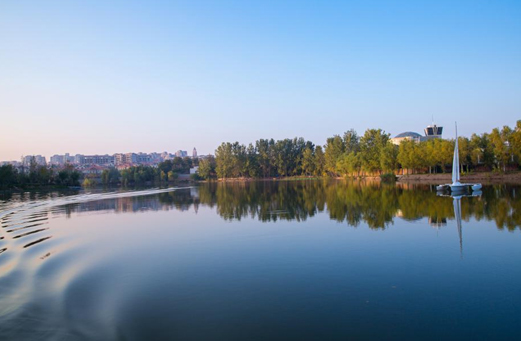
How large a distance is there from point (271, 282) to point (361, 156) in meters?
69.9

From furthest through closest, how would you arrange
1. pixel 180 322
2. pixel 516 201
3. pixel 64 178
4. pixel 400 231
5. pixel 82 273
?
pixel 64 178 → pixel 516 201 → pixel 400 231 → pixel 82 273 → pixel 180 322

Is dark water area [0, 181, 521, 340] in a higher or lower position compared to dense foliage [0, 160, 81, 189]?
lower

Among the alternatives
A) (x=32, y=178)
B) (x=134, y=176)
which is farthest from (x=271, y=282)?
(x=134, y=176)

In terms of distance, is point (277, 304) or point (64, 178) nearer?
point (277, 304)

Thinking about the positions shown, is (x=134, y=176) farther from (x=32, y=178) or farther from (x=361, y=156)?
(x=361, y=156)

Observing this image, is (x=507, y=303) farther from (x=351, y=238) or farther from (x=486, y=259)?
(x=351, y=238)

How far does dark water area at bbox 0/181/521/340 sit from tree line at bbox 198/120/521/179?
43.1m

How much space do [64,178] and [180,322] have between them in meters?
85.1

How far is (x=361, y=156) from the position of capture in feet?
251

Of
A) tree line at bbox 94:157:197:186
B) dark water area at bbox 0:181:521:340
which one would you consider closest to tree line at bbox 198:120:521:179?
tree line at bbox 94:157:197:186

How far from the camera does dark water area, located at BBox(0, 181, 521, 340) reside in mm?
6887

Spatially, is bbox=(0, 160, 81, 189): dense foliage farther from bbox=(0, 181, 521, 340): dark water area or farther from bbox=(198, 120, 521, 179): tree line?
bbox=(0, 181, 521, 340): dark water area

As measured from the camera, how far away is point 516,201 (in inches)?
981

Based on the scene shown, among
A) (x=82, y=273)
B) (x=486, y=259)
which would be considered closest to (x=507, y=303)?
(x=486, y=259)
